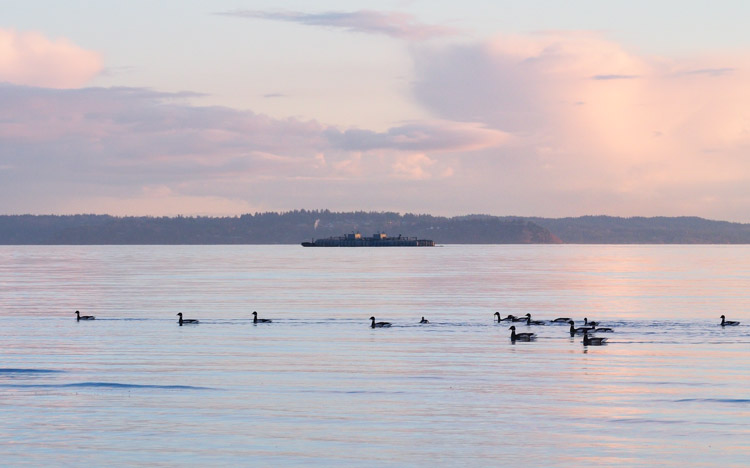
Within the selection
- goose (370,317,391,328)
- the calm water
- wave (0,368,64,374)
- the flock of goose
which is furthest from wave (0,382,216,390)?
goose (370,317,391,328)

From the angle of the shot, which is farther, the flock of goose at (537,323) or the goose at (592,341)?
the flock of goose at (537,323)

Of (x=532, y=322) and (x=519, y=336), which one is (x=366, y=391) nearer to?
(x=519, y=336)

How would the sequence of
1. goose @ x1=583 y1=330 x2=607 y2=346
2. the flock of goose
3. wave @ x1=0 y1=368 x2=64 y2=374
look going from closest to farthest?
wave @ x1=0 y1=368 x2=64 y2=374, goose @ x1=583 y1=330 x2=607 y2=346, the flock of goose

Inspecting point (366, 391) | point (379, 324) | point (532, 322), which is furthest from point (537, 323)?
point (366, 391)

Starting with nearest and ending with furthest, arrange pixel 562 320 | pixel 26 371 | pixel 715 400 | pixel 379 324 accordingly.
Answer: pixel 715 400 < pixel 26 371 < pixel 379 324 < pixel 562 320

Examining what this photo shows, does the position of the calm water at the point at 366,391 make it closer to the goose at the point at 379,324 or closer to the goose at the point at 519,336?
the goose at the point at 379,324

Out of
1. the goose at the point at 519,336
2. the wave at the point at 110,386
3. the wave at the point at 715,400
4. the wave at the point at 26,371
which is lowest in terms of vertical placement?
the wave at the point at 110,386

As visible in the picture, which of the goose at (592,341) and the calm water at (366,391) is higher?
the goose at (592,341)

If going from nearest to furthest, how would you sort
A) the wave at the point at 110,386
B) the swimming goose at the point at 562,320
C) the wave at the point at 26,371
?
1. the wave at the point at 110,386
2. the wave at the point at 26,371
3. the swimming goose at the point at 562,320

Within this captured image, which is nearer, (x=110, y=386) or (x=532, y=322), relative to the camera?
(x=110, y=386)

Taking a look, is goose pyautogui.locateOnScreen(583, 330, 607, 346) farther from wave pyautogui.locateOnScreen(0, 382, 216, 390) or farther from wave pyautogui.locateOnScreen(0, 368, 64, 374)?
wave pyautogui.locateOnScreen(0, 368, 64, 374)

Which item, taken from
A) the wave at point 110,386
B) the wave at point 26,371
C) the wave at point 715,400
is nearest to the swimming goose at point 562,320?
the wave at point 715,400

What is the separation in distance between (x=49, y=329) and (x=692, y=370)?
34307mm

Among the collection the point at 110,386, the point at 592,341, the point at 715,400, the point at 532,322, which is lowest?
the point at 110,386
